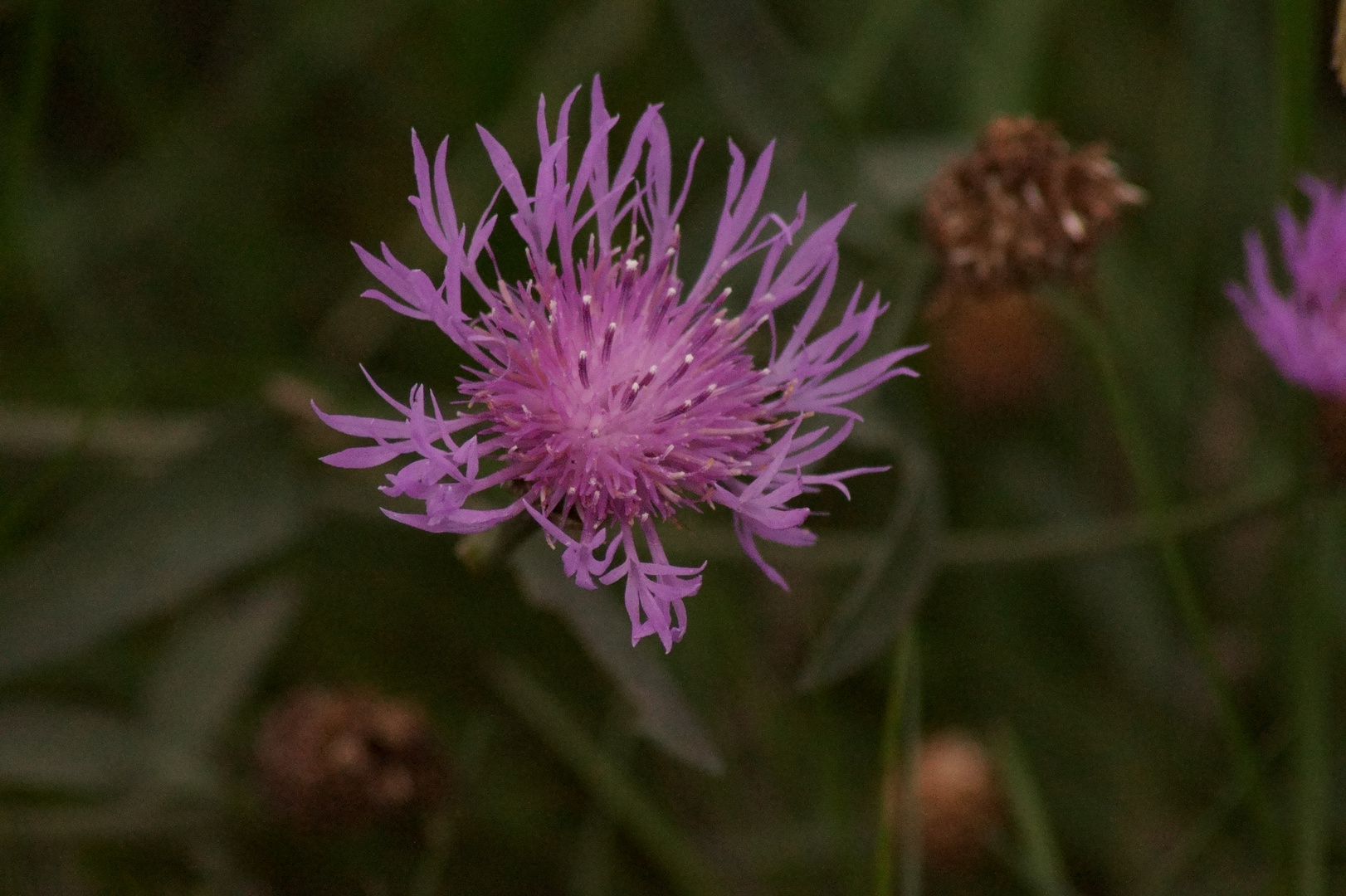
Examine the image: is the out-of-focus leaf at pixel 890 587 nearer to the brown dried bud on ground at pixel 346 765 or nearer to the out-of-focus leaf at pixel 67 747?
the brown dried bud on ground at pixel 346 765

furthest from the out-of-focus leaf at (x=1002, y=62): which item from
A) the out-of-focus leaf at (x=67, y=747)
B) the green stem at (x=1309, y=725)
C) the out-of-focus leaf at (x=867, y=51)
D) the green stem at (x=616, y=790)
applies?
the out-of-focus leaf at (x=67, y=747)

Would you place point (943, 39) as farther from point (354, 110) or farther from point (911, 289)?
point (354, 110)

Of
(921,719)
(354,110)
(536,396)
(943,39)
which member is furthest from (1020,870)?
(354,110)

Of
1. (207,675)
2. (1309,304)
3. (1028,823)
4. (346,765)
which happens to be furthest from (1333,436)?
(207,675)

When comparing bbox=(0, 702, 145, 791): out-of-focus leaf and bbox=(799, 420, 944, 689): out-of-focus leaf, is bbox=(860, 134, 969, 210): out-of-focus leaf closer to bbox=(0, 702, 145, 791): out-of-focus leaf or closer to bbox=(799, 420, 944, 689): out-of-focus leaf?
bbox=(799, 420, 944, 689): out-of-focus leaf

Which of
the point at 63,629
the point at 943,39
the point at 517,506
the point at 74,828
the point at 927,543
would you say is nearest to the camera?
the point at 517,506

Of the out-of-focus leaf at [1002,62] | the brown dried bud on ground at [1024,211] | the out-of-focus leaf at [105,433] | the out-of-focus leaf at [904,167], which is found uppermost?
the out-of-focus leaf at [105,433]

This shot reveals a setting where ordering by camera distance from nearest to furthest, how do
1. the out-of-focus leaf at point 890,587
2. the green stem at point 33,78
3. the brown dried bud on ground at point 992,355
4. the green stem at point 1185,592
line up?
the out-of-focus leaf at point 890,587 → the green stem at point 1185,592 → the green stem at point 33,78 → the brown dried bud on ground at point 992,355
